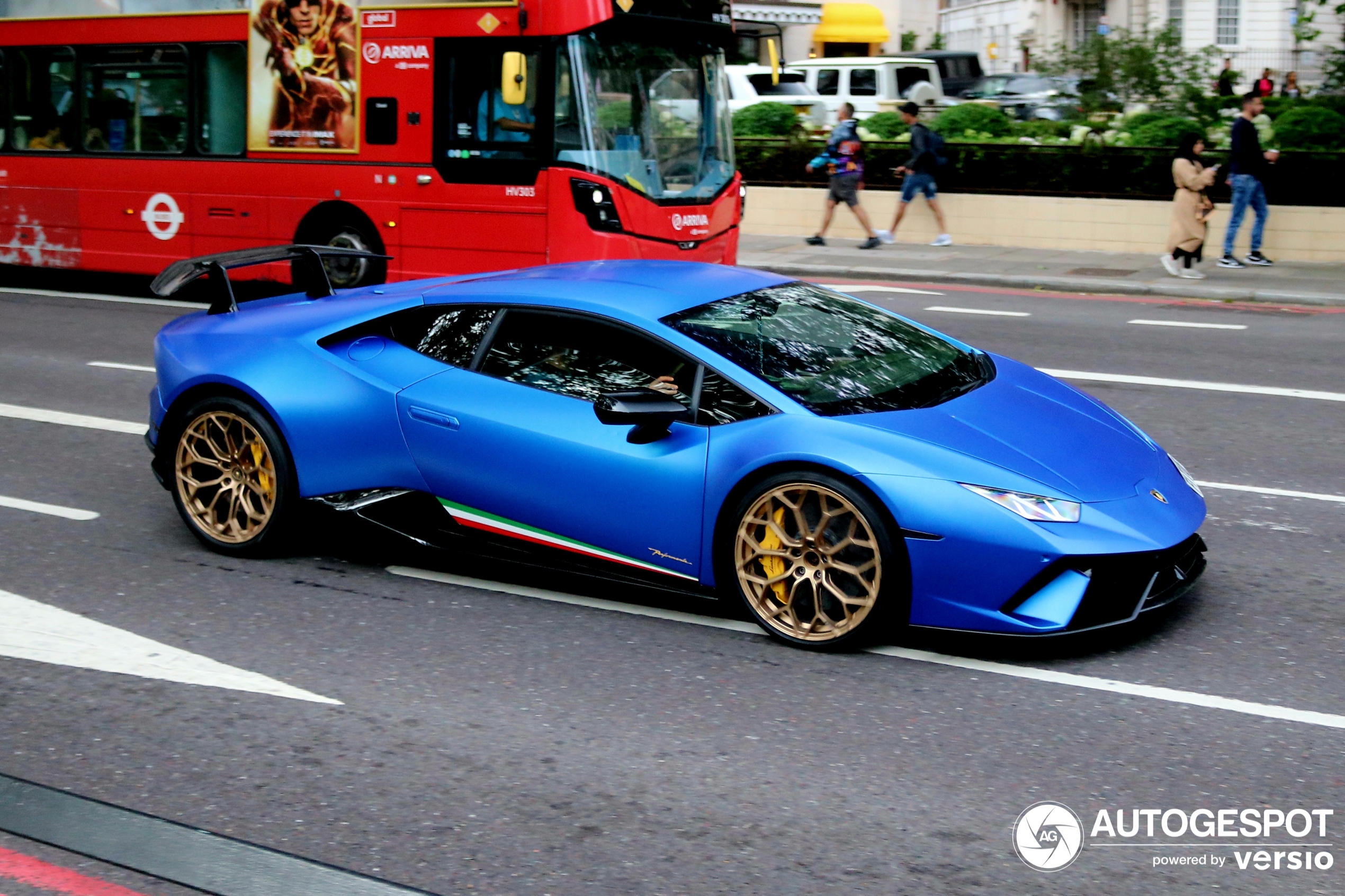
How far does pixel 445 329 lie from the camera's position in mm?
6148

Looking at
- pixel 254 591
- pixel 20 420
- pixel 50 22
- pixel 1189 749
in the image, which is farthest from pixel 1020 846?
pixel 50 22

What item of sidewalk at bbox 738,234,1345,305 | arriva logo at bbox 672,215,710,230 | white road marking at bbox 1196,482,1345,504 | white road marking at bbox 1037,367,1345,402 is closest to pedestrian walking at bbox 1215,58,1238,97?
sidewalk at bbox 738,234,1345,305

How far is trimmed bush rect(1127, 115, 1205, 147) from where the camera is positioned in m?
18.9

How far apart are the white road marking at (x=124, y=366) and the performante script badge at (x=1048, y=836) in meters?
8.54

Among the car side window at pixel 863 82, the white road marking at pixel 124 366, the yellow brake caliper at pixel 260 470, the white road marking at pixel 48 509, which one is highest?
the car side window at pixel 863 82

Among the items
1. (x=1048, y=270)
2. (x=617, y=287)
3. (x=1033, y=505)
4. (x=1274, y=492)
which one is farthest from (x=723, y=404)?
(x=1048, y=270)

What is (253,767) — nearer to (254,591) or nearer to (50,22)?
(254,591)

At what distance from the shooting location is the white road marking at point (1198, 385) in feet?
33.2

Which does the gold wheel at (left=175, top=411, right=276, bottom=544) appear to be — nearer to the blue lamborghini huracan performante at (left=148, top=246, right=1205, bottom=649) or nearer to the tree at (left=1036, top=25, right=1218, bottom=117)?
the blue lamborghini huracan performante at (left=148, top=246, right=1205, bottom=649)

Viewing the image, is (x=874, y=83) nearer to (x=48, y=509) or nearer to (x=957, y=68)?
(x=957, y=68)

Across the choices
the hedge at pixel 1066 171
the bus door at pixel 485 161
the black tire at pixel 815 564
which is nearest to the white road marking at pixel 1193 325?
the hedge at pixel 1066 171

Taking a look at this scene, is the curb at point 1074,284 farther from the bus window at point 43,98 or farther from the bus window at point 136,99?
the bus window at point 43,98

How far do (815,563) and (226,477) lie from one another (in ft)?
9.02

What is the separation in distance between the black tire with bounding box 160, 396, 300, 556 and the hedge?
1429cm
